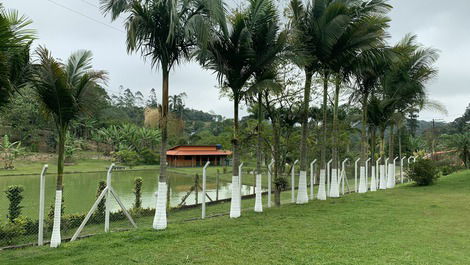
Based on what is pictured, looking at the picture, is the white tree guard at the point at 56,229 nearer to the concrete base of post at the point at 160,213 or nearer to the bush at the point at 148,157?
the concrete base of post at the point at 160,213

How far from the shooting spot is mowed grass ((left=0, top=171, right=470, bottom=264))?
4.54 meters

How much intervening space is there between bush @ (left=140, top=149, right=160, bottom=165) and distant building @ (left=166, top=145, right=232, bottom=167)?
1.43 m

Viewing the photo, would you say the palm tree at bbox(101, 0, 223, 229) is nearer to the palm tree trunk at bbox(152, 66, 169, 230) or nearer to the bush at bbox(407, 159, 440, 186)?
the palm tree trunk at bbox(152, 66, 169, 230)

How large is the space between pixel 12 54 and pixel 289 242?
4.84 m

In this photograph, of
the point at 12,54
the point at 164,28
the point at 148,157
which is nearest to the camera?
the point at 12,54

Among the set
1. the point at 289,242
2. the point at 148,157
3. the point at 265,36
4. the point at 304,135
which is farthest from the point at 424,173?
the point at 148,157

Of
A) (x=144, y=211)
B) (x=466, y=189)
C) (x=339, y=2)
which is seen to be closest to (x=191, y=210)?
(x=144, y=211)

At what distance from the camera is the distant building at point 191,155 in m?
37.1

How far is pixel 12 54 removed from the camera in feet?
13.0

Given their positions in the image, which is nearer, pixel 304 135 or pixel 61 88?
pixel 61 88

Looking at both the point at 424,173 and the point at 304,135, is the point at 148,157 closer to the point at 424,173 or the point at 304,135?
the point at 424,173

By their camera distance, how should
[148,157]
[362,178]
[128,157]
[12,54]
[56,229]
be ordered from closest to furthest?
[12,54], [56,229], [362,178], [128,157], [148,157]

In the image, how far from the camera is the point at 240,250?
4.95 meters

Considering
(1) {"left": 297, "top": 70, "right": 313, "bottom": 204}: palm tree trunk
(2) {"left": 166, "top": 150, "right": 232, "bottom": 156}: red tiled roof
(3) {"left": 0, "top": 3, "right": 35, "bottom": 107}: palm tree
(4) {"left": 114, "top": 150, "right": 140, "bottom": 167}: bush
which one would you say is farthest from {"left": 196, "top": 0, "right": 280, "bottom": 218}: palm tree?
(2) {"left": 166, "top": 150, "right": 232, "bottom": 156}: red tiled roof
